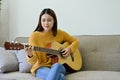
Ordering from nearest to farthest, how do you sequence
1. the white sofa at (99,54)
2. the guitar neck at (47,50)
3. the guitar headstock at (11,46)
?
the guitar headstock at (11,46) < the guitar neck at (47,50) < the white sofa at (99,54)

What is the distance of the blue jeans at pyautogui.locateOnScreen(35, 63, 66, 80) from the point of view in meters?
1.79

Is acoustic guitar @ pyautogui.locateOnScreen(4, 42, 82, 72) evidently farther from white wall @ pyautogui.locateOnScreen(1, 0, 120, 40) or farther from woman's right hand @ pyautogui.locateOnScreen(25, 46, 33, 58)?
white wall @ pyautogui.locateOnScreen(1, 0, 120, 40)

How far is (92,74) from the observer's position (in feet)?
6.50

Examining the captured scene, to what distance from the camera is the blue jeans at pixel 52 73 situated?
1.79m

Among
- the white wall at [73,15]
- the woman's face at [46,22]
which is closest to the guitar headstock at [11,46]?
the woman's face at [46,22]

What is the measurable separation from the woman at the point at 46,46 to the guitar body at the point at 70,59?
40 mm

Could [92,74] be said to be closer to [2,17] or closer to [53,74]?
[53,74]

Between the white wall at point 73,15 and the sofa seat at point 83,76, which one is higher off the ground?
the white wall at point 73,15

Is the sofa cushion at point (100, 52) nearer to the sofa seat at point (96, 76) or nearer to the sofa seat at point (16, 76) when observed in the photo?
the sofa seat at point (96, 76)

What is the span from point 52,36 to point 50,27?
0.09m

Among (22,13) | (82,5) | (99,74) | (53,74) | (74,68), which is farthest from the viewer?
(22,13)

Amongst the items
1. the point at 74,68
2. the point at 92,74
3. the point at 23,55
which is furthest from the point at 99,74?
the point at 23,55

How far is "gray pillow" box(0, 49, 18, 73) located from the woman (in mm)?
243

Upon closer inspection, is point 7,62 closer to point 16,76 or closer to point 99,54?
point 16,76
